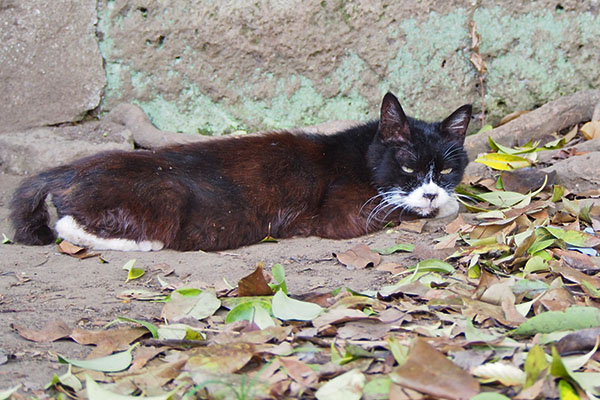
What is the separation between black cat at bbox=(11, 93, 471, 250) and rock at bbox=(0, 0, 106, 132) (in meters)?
1.59

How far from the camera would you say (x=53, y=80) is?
17.2ft

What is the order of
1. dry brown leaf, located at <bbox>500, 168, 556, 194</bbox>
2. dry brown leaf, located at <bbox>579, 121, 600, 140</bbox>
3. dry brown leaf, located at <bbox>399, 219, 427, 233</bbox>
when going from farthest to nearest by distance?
dry brown leaf, located at <bbox>579, 121, 600, 140</bbox> → dry brown leaf, located at <bbox>500, 168, 556, 194</bbox> → dry brown leaf, located at <bbox>399, 219, 427, 233</bbox>

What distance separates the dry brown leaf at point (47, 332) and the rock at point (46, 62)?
3.18m

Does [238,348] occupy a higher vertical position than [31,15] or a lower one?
lower

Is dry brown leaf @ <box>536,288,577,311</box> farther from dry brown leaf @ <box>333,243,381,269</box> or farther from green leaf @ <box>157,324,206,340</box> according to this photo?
green leaf @ <box>157,324,206,340</box>

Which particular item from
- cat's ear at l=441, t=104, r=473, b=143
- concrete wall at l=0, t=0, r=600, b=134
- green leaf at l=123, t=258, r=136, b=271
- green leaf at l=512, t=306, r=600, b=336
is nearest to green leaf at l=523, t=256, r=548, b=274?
green leaf at l=512, t=306, r=600, b=336

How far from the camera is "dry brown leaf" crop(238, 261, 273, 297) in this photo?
271cm

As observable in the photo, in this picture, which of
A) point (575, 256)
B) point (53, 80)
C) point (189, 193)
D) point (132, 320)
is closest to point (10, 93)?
point (53, 80)

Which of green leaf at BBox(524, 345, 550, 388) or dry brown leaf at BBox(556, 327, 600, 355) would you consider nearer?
green leaf at BBox(524, 345, 550, 388)

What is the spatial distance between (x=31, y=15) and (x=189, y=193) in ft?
7.71

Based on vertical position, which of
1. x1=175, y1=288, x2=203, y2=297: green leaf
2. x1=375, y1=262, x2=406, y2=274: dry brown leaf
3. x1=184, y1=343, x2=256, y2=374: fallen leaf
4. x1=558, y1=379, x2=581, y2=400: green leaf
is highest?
x1=558, y1=379, x2=581, y2=400: green leaf

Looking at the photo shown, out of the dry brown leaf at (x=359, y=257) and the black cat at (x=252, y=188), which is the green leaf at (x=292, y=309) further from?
the black cat at (x=252, y=188)

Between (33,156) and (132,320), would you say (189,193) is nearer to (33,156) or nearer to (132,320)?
(132,320)

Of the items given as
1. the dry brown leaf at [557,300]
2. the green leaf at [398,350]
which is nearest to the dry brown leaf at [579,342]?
the dry brown leaf at [557,300]
